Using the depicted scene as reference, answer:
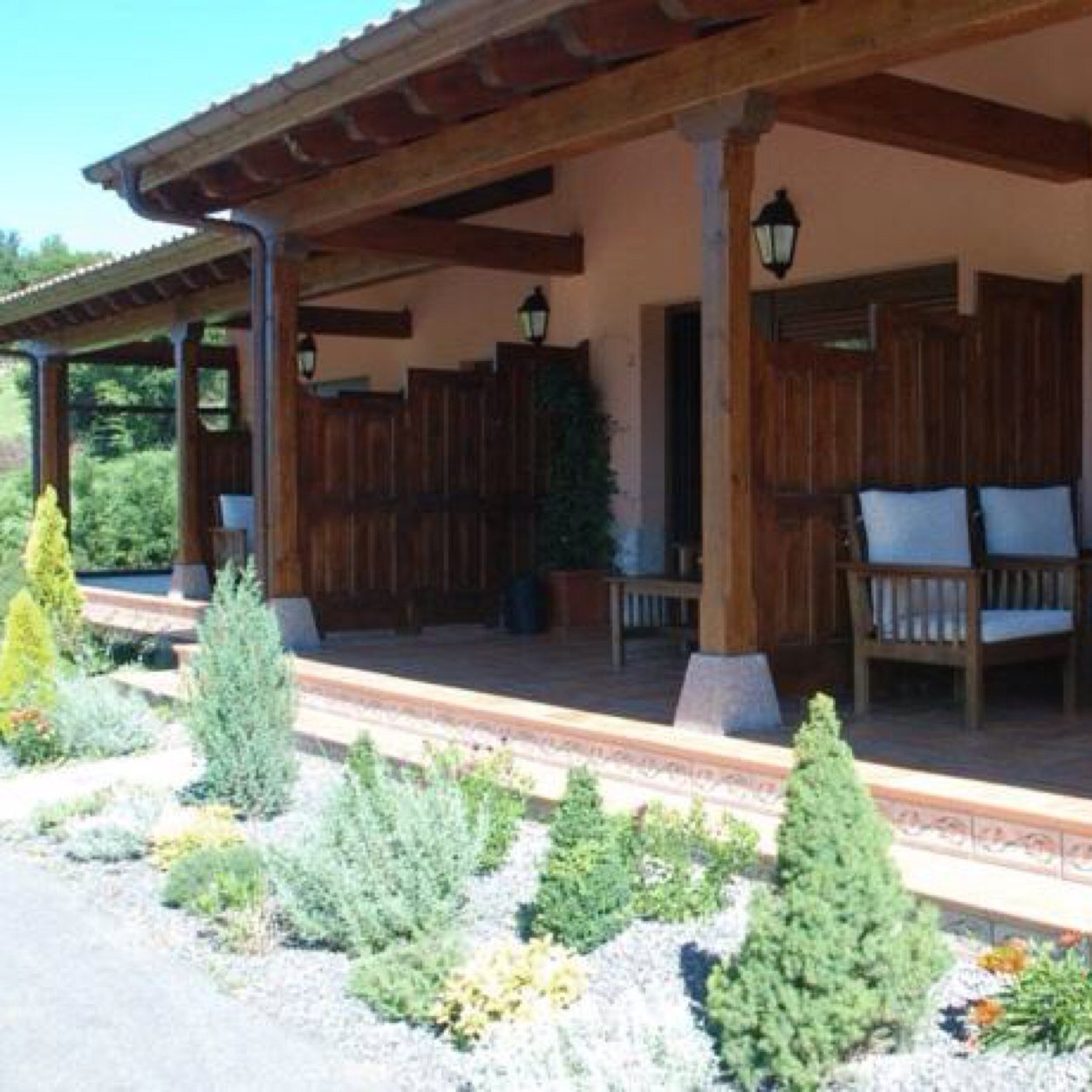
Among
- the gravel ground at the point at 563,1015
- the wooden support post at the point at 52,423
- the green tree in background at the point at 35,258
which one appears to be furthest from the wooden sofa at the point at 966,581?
the green tree in background at the point at 35,258

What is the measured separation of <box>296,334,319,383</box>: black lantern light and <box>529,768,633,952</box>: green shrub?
32.9ft

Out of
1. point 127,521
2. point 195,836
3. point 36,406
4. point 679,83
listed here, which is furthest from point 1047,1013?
point 127,521

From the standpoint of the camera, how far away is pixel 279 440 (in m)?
9.14

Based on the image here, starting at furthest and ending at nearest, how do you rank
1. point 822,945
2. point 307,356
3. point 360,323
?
1. point 307,356
2. point 360,323
3. point 822,945

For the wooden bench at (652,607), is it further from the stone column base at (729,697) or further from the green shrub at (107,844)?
→ the green shrub at (107,844)

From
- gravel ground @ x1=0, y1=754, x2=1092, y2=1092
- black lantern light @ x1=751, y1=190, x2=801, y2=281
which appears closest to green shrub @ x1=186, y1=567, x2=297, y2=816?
gravel ground @ x1=0, y1=754, x2=1092, y2=1092

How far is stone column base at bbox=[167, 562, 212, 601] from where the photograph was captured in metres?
13.3

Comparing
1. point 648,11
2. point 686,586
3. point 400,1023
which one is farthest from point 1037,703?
point 400,1023

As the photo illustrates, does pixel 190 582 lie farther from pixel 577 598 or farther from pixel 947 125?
pixel 947 125

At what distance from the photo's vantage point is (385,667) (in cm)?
848

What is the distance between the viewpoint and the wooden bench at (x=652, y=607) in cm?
788

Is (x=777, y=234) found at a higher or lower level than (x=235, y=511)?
higher

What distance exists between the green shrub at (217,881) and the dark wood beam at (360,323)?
8.91 m

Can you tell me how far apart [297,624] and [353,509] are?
1220mm
